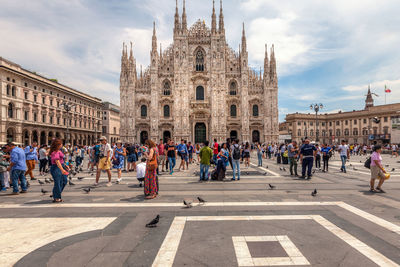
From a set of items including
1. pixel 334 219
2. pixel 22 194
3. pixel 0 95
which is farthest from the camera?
pixel 0 95

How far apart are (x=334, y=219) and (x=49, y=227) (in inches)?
211

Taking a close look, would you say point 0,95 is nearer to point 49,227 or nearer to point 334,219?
point 49,227

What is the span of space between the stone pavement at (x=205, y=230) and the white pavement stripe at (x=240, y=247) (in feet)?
0.05

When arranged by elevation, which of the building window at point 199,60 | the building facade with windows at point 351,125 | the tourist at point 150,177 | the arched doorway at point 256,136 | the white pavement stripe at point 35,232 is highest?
the building window at point 199,60

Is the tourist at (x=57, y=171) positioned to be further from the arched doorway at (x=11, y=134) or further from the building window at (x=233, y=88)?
the building window at (x=233, y=88)

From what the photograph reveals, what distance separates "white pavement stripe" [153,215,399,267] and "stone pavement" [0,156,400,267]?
0.01 m

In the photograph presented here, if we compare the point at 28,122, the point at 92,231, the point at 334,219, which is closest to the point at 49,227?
the point at 92,231

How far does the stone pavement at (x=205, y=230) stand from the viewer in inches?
127

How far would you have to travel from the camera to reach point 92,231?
13.7 ft

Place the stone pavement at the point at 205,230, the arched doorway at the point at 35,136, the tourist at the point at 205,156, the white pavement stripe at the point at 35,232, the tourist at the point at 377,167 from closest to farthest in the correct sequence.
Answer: the stone pavement at the point at 205,230, the white pavement stripe at the point at 35,232, the tourist at the point at 377,167, the tourist at the point at 205,156, the arched doorway at the point at 35,136

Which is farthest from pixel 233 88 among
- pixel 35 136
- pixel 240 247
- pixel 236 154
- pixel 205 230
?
pixel 240 247

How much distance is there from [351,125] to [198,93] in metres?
45.1

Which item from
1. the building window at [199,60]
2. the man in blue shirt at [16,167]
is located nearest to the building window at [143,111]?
the building window at [199,60]

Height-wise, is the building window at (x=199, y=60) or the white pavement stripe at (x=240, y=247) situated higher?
the building window at (x=199, y=60)
